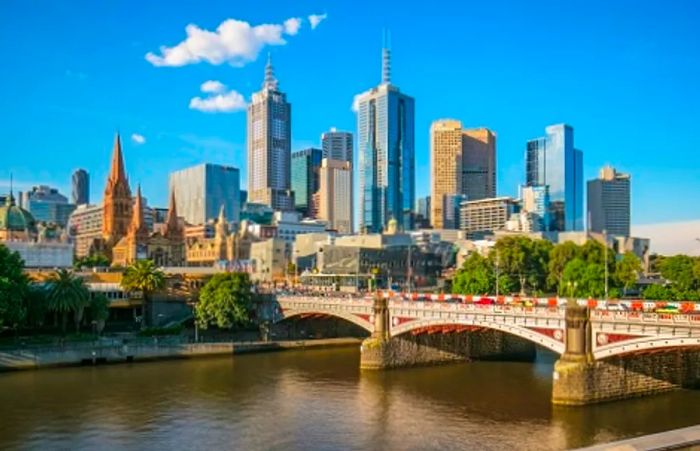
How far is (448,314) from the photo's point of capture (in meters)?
84.8

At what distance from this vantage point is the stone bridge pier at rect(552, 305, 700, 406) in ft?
222

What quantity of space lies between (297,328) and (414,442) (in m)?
64.3

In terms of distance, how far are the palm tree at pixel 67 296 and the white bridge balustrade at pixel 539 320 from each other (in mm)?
32922

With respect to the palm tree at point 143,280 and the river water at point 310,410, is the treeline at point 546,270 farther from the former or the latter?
the palm tree at point 143,280

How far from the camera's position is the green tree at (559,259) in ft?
523

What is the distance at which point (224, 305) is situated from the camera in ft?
374

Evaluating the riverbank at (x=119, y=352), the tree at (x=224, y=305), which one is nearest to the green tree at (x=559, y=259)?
the riverbank at (x=119, y=352)

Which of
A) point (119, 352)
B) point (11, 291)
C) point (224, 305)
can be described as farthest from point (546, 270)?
point (11, 291)

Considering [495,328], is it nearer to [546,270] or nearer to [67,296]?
[67,296]

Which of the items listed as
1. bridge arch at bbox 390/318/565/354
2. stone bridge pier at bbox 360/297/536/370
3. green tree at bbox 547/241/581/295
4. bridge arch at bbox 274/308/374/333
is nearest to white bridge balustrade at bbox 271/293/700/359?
bridge arch at bbox 390/318/565/354

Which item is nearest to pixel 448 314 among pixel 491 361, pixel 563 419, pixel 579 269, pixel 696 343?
pixel 491 361

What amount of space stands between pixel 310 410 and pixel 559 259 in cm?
10373

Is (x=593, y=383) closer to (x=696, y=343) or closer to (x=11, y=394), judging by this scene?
(x=696, y=343)

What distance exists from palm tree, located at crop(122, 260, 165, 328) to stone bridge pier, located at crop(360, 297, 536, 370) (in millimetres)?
42260
